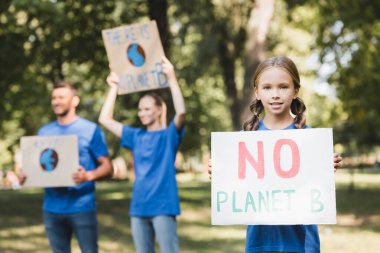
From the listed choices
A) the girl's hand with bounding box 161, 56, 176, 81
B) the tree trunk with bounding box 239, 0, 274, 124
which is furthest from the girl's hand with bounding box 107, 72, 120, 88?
the tree trunk with bounding box 239, 0, 274, 124

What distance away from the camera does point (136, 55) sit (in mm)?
6672

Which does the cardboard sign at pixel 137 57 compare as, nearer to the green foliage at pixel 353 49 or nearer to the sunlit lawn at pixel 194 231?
the sunlit lawn at pixel 194 231

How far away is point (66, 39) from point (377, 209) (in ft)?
27.0

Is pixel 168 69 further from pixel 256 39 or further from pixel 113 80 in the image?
pixel 256 39

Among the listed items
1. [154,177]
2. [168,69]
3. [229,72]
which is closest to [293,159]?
[154,177]

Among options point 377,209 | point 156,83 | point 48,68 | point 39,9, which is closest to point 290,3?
point 377,209

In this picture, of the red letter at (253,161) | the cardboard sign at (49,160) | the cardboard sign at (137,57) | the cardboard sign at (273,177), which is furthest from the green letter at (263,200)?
the cardboard sign at (137,57)

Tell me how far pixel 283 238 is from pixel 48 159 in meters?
2.89

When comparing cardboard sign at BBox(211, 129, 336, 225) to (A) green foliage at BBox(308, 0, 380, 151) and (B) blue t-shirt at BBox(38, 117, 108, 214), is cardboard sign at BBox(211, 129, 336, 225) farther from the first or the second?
(A) green foliage at BBox(308, 0, 380, 151)

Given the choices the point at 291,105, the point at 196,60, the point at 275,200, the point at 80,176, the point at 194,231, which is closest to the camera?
the point at 275,200

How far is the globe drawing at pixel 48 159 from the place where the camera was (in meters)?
5.84

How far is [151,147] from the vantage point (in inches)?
224

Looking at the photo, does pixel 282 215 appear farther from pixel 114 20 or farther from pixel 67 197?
pixel 114 20

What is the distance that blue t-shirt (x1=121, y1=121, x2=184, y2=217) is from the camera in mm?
5551
